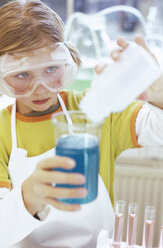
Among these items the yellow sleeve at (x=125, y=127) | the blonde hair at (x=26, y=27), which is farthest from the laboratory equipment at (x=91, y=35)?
the blonde hair at (x=26, y=27)

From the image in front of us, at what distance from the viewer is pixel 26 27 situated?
900mm

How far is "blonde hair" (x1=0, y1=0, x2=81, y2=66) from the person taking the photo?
0.89 meters

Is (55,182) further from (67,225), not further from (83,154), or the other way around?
(67,225)

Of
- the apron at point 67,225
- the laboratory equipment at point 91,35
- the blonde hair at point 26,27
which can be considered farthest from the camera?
the laboratory equipment at point 91,35

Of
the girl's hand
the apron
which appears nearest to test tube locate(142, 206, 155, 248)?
the apron

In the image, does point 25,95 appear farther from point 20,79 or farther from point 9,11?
point 9,11

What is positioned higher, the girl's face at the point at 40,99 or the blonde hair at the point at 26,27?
the blonde hair at the point at 26,27

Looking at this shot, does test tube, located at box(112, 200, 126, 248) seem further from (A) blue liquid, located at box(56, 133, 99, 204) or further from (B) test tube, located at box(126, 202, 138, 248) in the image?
(A) blue liquid, located at box(56, 133, 99, 204)

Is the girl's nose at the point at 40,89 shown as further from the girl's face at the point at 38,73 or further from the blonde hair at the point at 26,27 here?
the blonde hair at the point at 26,27

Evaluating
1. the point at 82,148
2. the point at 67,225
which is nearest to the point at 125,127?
the point at 67,225

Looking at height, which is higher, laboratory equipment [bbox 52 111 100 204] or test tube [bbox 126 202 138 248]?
laboratory equipment [bbox 52 111 100 204]

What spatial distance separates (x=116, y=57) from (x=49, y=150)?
0.48 m

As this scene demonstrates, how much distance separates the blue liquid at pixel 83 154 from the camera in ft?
1.98

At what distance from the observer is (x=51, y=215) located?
3.63 feet
